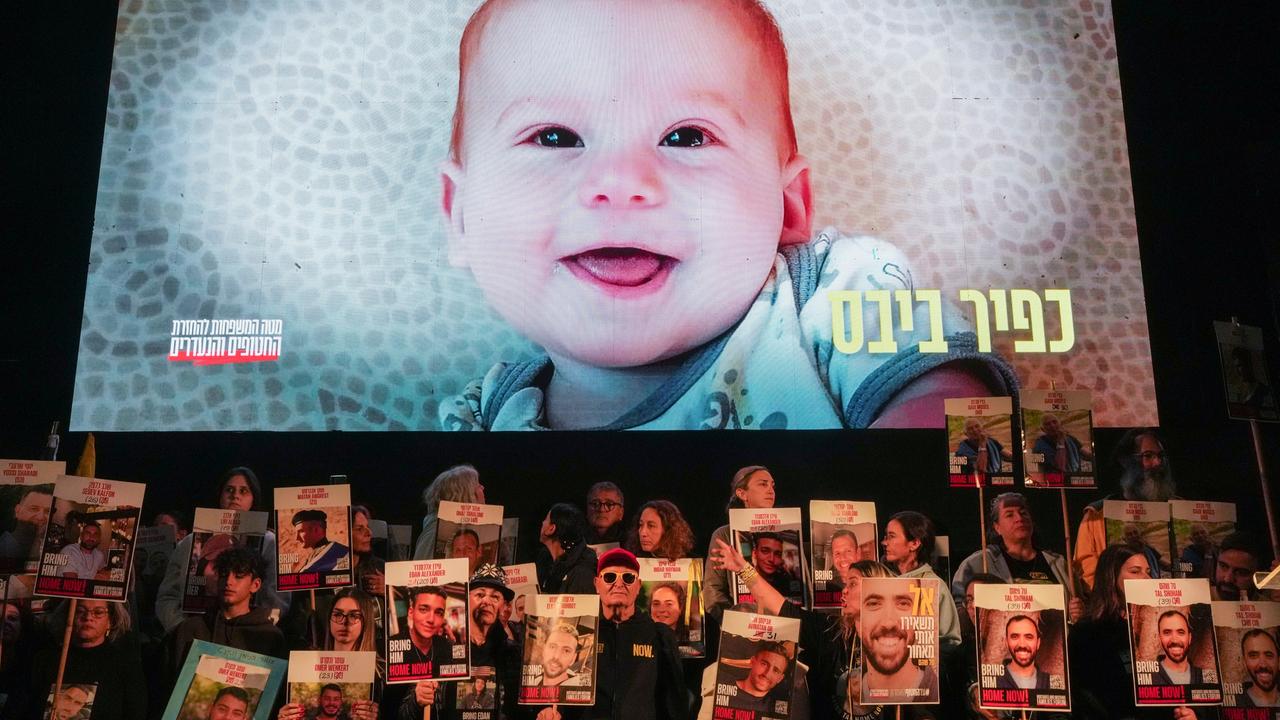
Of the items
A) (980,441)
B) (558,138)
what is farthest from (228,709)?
(558,138)

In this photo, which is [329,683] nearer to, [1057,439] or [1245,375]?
[1057,439]

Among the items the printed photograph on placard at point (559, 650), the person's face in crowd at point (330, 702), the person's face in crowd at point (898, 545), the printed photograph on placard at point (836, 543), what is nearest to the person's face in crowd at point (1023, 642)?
the printed photograph on placard at point (836, 543)

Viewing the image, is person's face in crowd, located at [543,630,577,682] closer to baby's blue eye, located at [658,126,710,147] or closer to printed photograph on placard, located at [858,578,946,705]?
printed photograph on placard, located at [858,578,946,705]

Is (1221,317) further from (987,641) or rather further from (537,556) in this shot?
(537,556)

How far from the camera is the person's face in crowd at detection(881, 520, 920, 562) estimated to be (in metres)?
4.71

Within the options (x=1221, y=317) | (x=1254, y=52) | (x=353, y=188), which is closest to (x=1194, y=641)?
(x=1221, y=317)

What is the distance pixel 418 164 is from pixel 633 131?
1.12m

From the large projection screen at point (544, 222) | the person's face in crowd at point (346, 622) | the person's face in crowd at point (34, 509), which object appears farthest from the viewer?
the large projection screen at point (544, 222)

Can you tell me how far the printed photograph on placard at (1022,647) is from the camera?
370 centimetres

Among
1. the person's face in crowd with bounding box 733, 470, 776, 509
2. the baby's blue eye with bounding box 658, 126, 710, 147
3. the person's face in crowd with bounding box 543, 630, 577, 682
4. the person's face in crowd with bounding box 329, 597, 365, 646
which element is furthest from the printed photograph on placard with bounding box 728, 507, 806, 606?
the baby's blue eye with bounding box 658, 126, 710, 147

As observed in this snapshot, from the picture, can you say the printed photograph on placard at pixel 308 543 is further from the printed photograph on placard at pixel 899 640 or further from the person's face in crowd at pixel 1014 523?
the person's face in crowd at pixel 1014 523

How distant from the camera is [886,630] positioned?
3.76m

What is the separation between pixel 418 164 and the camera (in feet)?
19.1

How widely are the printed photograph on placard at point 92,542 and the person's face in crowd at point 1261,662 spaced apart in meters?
3.87
